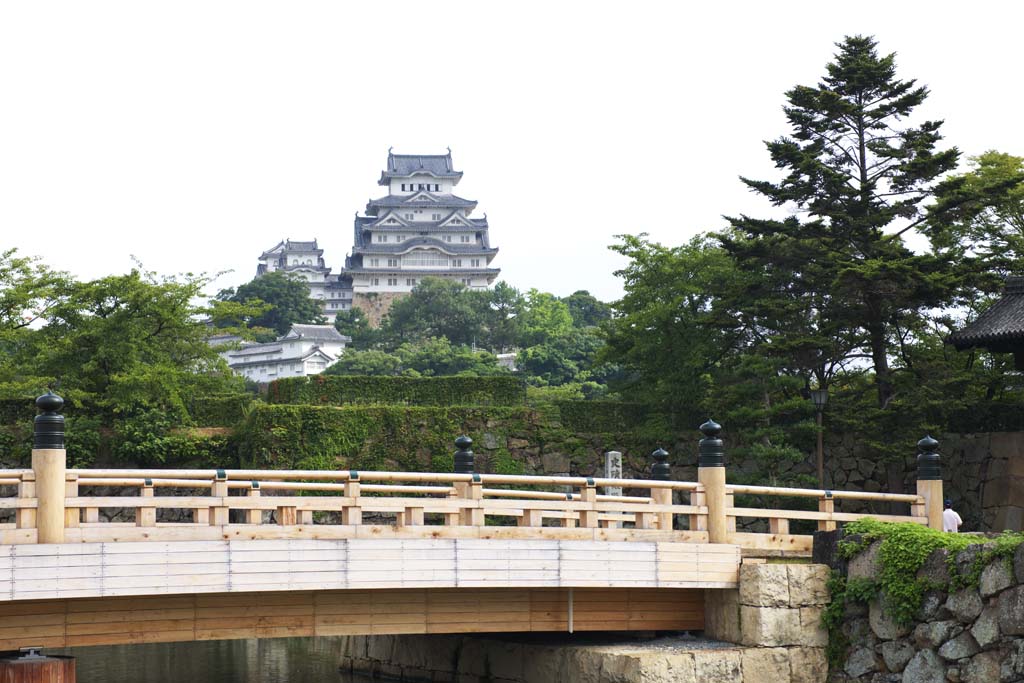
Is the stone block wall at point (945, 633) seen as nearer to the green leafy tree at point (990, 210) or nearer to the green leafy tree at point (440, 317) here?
the green leafy tree at point (990, 210)

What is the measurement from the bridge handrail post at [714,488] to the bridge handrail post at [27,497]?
770 centimetres

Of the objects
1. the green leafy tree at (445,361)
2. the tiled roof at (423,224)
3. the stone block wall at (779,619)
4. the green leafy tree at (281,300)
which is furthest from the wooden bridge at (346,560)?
the tiled roof at (423,224)

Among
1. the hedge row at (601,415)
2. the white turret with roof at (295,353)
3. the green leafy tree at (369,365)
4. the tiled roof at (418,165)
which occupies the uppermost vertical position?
the tiled roof at (418,165)

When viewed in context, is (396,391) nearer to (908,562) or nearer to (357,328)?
(908,562)

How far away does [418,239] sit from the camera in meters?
99.8

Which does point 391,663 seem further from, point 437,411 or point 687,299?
point 687,299

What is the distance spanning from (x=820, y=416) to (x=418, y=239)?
7441 centimetres

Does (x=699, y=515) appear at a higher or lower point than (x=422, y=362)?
lower

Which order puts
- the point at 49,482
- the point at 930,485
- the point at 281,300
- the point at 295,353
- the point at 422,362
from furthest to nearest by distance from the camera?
the point at 281,300 → the point at 295,353 → the point at 422,362 → the point at 930,485 → the point at 49,482

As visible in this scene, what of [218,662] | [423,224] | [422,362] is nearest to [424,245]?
[423,224]

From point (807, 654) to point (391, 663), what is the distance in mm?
6620

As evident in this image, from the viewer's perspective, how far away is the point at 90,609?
13.3 m

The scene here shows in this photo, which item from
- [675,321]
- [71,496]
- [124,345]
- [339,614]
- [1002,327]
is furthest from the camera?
[675,321]

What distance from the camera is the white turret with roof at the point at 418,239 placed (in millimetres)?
99688
